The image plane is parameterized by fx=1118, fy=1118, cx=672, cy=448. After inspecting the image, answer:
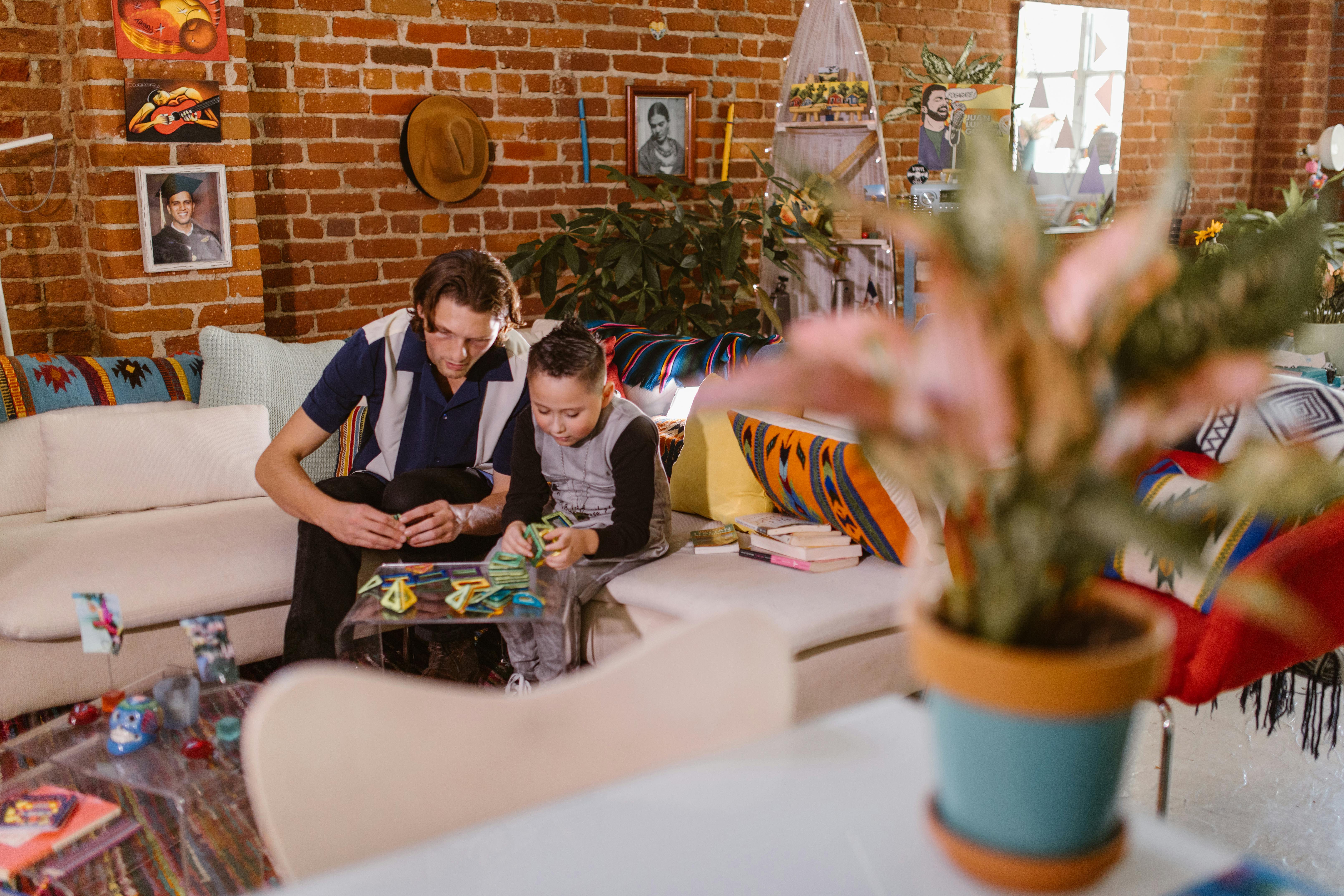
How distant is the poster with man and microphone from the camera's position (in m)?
4.37

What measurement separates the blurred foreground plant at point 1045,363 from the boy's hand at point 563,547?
1562 mm

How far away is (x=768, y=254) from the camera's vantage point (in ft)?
13.4

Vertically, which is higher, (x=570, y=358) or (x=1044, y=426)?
(x=1044, y=426)

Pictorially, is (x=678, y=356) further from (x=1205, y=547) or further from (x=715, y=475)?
(x=1205, y=547)

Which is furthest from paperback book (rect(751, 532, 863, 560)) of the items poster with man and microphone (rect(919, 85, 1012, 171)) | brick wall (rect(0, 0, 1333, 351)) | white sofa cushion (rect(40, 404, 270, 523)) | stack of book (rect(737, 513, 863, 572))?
poster with man and microphone (rect(919, 85, 1012, 171))

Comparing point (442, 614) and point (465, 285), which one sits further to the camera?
point (465, 285)

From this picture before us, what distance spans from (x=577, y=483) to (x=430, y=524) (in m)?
0.33

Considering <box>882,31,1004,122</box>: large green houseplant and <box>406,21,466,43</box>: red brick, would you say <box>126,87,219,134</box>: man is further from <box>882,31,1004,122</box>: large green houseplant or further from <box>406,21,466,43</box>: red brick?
<box>882,31,1004,122</box>: large green houseplant

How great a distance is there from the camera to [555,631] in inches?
86.0

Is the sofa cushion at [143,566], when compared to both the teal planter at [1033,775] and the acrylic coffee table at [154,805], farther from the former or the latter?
the teal planter at [1033,775]

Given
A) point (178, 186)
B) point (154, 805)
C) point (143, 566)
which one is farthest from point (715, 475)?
point (178, 186)

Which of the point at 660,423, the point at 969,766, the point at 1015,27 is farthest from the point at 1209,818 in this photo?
the point at 1015,27

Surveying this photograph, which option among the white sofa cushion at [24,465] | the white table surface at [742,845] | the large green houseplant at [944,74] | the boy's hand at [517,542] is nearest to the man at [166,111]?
the white sofa cushion at [24,465]

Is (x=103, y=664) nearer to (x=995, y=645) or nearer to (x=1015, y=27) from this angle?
(x=995, y=645)
